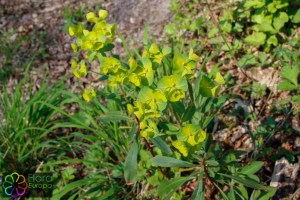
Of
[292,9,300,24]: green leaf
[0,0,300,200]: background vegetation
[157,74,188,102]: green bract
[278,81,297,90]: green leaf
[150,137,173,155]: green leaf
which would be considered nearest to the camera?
[157,74,188,102]: green bract

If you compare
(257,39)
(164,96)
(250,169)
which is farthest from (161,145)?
(257,39)

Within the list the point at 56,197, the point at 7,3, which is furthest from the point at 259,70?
the point at 7,3

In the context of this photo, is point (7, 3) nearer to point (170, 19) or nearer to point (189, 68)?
point (170, 19)

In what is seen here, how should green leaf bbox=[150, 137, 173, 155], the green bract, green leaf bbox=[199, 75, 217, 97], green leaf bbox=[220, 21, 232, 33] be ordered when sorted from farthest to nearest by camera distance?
1. green leaf bbox=[220, 21, 232, 33]
2. green leaf bbox=[150, 137, 173, 155]
3. green leaf bbox=[199, 75, 217, 97]
4. the green bract

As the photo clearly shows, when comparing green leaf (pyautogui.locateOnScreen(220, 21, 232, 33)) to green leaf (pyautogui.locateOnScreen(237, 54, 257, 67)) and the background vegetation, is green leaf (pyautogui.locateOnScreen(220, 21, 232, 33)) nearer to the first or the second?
the background vegetation

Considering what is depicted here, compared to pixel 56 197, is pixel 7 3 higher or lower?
higher

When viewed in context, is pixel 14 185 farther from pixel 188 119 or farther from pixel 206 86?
pixel 206 86

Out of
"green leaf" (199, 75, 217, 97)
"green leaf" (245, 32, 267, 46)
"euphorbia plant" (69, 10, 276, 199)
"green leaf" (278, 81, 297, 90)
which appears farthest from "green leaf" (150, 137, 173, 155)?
"green leaf" (245, 32, 267, 46)
